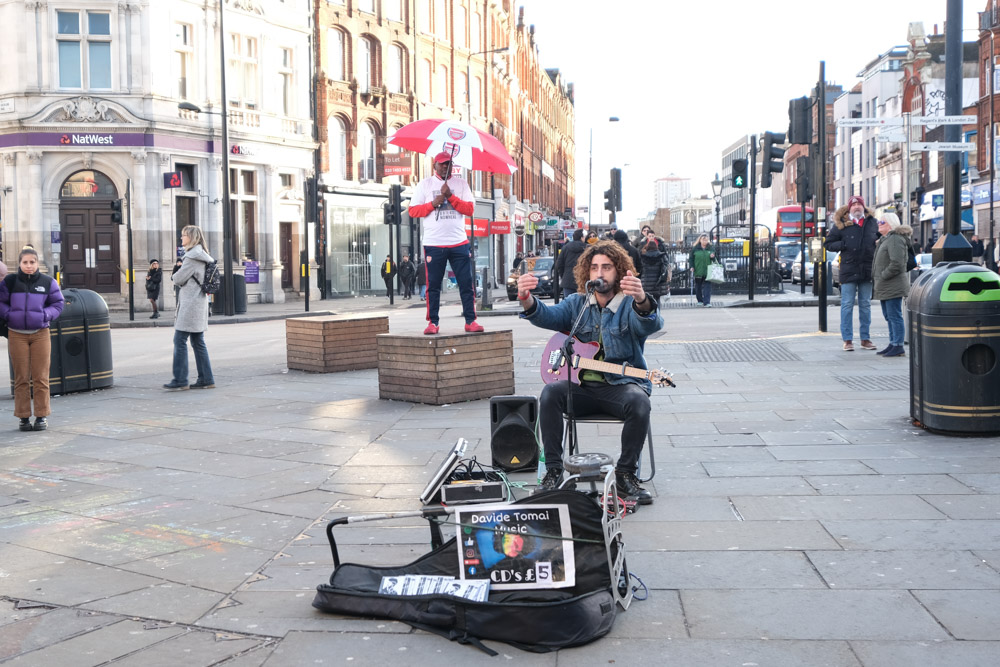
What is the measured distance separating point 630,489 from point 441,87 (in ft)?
143

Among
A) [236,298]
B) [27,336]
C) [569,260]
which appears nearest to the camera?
[27,336]

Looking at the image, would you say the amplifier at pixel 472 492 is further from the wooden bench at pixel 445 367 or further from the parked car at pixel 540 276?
the parked car at pixel 540 276

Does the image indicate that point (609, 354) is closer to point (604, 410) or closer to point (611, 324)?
point (611, 324)

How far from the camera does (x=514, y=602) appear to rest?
3.96 meters

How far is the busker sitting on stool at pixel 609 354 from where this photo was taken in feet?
19.4

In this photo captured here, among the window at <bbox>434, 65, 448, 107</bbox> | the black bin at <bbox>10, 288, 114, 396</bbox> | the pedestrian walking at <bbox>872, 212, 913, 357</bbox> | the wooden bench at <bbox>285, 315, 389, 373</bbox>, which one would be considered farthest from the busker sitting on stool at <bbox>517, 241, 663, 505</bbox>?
the window at <bbox>434, 65, 448, 107</bbox>

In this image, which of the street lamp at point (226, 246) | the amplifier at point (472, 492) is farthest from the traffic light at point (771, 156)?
→ the amplifier at point (472, 492)

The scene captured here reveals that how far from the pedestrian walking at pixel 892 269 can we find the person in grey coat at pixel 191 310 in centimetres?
807

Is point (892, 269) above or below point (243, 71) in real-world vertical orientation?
below

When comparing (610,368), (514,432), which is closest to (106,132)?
(514,432)

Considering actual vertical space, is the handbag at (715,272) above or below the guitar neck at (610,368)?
above

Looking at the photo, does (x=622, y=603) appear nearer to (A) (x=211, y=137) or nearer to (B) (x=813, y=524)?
(B) (x=813, y=524)

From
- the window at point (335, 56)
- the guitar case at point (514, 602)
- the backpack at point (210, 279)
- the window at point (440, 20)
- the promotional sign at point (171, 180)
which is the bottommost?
the guitar case at point (514, 602)

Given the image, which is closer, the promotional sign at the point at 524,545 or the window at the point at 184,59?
the promotional sign at the point at 524,545
